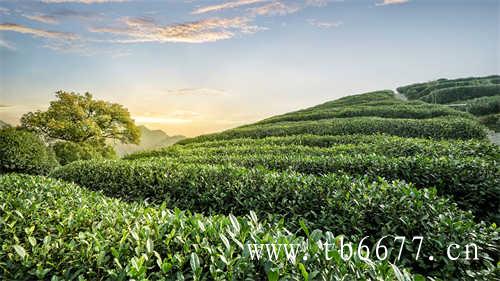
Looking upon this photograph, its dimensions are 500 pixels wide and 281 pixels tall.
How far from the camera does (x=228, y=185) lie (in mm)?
5098

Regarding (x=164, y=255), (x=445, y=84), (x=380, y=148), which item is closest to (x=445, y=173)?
(x=380, y=148)

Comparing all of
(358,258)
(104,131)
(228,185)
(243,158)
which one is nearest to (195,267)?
(358,258)

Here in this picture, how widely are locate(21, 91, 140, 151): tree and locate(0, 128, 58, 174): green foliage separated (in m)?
6.77

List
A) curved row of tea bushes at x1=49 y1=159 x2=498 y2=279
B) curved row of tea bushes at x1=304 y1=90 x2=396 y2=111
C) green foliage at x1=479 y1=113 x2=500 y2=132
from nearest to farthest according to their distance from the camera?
curved row of tea bushes at x1=49 y1=159 x2=498 y2=279 < green foliage at x1=479 y1=113 x2=500 y2=132 < curved row of tea bushes at x1=304 y1=90 x2=396 y2=111

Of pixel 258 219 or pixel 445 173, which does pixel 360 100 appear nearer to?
pixel 445 173

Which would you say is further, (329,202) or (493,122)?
(493,122)

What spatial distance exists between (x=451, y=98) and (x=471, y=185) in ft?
85.3

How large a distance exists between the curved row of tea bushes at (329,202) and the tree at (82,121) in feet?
45.1

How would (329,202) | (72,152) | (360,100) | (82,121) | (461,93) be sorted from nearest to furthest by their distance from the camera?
(329,202) < (72,152) < (82,121) < (461,93) < (360,100)

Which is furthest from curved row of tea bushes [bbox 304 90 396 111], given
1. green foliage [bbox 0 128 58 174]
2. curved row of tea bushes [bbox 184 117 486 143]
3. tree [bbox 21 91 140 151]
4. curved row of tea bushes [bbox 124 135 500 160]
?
green foliage [bbox 0 128 58 174]

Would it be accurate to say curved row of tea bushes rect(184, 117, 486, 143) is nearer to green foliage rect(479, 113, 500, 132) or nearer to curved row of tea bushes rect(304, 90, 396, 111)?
green foliage rect(479, 113, 500, 132)

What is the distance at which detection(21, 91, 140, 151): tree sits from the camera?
17.5 meters

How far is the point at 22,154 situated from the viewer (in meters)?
10.5

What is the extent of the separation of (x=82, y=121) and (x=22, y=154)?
8.93 m
